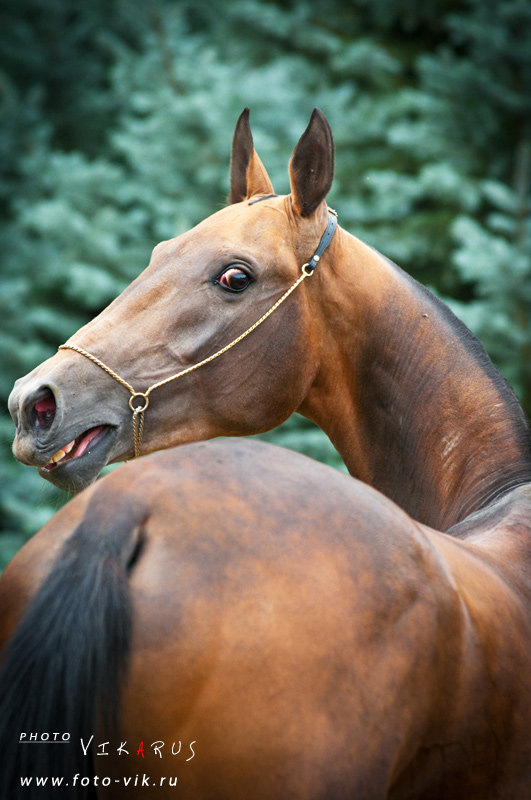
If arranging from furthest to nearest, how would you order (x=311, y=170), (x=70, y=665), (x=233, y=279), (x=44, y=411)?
(x=311, y=170) → (x=233, y=279) → (x=44, y=411) → (x=70, y=665)

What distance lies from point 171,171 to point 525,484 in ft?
17.7

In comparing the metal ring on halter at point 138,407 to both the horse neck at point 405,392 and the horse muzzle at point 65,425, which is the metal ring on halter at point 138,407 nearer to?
the horse muzzle at point 65,425

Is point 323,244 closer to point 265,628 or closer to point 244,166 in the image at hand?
point 244,166

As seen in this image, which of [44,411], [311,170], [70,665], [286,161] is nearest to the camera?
[70,665]

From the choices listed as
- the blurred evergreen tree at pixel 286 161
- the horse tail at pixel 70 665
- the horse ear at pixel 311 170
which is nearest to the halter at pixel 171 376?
the horse ear at pixel 311 170

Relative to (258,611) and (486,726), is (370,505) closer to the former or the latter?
(258,611)

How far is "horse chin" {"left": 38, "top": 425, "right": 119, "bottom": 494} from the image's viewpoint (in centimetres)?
213

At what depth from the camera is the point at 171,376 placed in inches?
89.3

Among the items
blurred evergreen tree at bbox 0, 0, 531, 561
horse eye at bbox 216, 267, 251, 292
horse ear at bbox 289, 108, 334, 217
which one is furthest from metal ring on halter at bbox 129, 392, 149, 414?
blurred evergreen tree at bbox 0, 0, 531, 561

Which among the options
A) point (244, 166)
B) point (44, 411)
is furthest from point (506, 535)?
point (244, 166)

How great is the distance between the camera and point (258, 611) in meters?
1.28

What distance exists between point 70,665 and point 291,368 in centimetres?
130

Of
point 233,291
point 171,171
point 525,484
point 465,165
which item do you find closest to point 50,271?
point 171,171

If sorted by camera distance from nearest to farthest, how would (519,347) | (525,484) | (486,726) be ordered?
(486,726)
(525,484)
(519,347)
